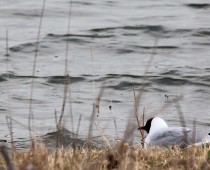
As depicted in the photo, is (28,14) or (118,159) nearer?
(118,159)

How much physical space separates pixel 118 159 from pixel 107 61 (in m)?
7.68

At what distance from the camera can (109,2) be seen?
633 inches

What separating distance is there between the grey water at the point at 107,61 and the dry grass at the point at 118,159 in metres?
2.86

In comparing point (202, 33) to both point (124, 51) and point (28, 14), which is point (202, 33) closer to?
point (124, 51)

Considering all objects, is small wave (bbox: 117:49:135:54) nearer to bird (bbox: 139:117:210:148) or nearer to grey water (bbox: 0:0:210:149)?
grey water (bbox: 0:0:210:149)

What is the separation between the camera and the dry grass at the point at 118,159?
409 centimetres

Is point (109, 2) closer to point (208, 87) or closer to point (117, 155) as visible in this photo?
point (208, 87)

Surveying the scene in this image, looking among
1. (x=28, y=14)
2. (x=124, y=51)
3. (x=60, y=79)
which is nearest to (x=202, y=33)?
(x=124, y=51)

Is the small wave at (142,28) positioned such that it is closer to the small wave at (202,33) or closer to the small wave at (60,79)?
the small wave at (202,33)

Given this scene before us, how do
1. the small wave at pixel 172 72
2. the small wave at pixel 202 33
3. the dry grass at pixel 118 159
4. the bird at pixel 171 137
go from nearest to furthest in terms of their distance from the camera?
1. the dry grass at pixel 118 159
2. the bird at pixel 171 137
3. the small wave at pixel 172 72
4. the small wave at pixel 202 33

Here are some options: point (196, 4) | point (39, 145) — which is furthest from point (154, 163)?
point (196, 4)

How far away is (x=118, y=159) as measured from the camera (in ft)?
14.5

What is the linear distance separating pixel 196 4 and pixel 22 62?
4.91m

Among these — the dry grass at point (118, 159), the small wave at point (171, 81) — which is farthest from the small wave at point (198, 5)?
the dry grass at point (118, 159)
